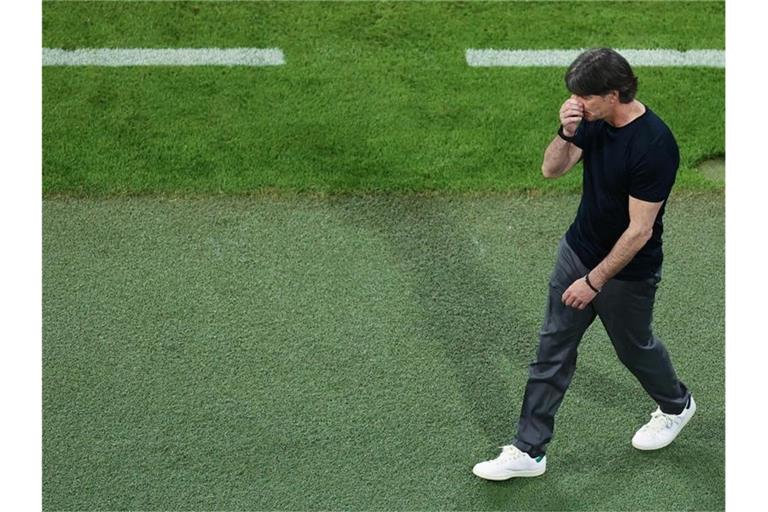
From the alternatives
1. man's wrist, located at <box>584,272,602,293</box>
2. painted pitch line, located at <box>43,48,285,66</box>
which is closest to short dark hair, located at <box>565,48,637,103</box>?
man's wrist, located at <box>584,272,602,293</box>

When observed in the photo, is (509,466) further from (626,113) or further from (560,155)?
(626,113)

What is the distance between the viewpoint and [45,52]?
8.88 meters

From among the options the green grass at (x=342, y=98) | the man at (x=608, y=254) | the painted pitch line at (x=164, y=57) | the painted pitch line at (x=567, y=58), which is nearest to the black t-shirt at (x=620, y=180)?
the man at (x=608, y=254)

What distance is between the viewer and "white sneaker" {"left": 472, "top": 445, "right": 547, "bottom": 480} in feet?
18.6

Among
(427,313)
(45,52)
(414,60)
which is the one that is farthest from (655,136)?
(45,52)

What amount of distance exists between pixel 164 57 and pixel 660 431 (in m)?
4.66

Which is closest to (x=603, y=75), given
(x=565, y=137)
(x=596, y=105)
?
(x=596, y=105)

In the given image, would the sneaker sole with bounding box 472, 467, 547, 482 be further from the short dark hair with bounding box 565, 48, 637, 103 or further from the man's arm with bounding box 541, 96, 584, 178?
the short dark hair with bounding box 565, 48, 637, 103

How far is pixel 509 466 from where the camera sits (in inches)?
224

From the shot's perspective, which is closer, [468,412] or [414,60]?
[468,412]

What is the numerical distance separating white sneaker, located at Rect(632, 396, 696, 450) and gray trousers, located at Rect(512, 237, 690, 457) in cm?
5

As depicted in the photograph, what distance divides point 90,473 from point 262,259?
1.79 m

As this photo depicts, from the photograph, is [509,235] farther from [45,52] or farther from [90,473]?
[45,52]

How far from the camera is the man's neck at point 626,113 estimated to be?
4.84m
